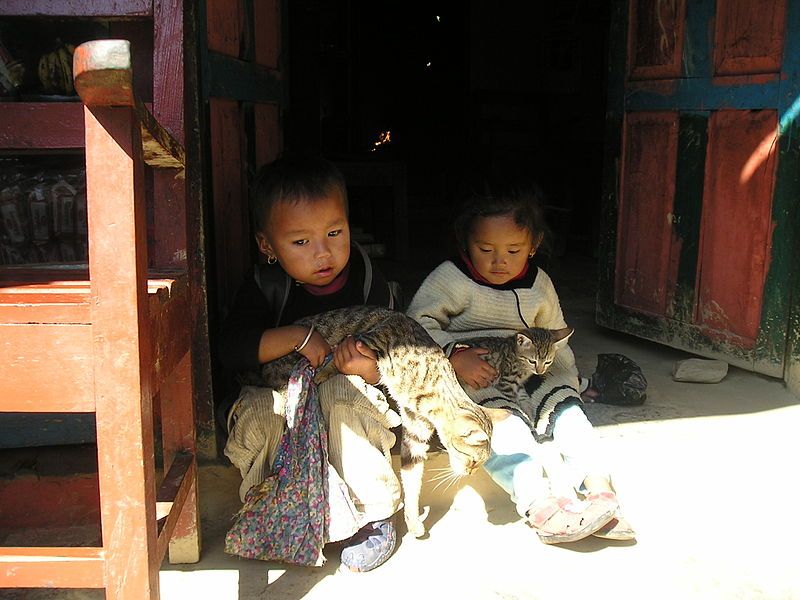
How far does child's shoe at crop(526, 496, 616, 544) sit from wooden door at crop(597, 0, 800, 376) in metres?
1.79

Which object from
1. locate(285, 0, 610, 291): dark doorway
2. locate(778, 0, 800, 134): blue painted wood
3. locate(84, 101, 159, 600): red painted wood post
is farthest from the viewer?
locate(285, 0, 610, 291): dark doorway

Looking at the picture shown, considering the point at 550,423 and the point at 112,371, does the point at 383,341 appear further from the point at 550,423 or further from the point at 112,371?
the point at 112,371

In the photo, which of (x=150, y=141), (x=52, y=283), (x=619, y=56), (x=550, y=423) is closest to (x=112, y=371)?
(x=52, y=283)

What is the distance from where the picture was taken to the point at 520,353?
264 centimetres

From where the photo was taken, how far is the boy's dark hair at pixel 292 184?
7.66 ft

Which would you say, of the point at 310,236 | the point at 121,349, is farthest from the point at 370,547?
the point at 121,349

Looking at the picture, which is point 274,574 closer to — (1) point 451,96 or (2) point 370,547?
(2) point 370,547

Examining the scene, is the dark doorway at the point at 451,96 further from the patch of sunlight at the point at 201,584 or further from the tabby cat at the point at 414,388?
the patch of sunlight at the point at 201,584

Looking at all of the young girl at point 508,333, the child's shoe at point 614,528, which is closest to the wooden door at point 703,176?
the young girl at point 508,333

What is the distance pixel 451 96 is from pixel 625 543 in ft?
30.3

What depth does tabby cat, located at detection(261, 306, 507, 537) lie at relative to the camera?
7.12 feet

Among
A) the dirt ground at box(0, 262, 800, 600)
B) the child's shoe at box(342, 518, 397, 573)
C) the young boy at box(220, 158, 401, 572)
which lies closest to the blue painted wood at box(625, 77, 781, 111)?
the dirt ground at box(0, 262, 800, 600)

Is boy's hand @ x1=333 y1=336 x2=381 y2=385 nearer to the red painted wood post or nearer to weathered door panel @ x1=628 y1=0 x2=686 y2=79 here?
the red painted wood post

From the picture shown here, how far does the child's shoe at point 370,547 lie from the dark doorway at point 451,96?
198 inches
